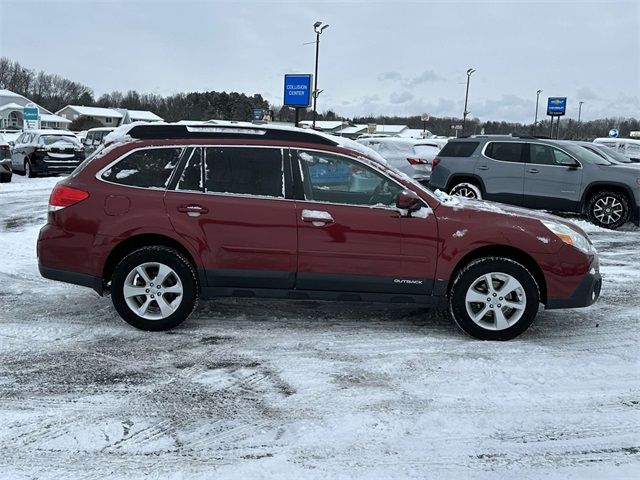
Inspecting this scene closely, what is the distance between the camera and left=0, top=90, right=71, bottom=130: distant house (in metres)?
75.8

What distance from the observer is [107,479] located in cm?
283

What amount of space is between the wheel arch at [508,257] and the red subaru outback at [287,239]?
0.5 inches

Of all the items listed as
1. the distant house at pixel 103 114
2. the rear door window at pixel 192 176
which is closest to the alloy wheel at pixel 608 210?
the rear door window at pixel 192 176

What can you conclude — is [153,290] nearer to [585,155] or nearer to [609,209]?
[609,209]

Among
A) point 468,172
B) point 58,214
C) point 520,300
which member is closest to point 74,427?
point 58,214

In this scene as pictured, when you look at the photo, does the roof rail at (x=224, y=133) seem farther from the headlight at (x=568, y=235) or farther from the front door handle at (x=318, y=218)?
the headlight at (x=568, y=235)

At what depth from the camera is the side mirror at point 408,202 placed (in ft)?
15.6

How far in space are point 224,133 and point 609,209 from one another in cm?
910

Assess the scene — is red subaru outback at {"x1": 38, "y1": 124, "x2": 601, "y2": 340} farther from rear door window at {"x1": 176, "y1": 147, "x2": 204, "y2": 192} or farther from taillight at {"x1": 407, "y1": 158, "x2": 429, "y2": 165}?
taillight at {"x1": 407, "y1": 158, "x2": 429, "y2": 165}

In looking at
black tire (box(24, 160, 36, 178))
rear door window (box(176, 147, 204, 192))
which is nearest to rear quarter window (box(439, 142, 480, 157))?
rear door window (box(176, 147, 204, 192))

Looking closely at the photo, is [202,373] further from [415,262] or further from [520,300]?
[520,300]

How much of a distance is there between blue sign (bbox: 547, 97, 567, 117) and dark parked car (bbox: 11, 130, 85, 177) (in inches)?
1248

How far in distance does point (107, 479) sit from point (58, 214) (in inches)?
109

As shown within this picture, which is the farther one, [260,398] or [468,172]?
[468,172]
